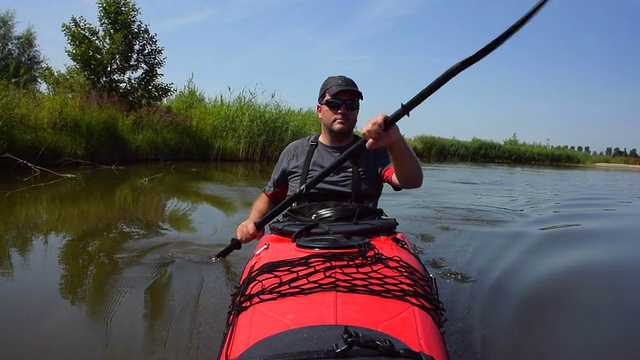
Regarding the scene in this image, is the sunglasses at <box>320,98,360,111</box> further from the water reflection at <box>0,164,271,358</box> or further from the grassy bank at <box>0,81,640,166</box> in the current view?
the grassy bank at <box>0,81,640,166</box>

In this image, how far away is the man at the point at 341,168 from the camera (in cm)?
330

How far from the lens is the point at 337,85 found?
10.8ft

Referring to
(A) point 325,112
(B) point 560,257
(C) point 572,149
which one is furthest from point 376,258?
(C) point 572,149

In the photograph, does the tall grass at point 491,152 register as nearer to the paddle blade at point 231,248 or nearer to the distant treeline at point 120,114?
the distant treeline at point 120,114

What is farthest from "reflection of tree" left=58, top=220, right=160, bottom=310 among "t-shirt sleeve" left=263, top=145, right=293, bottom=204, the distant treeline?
the distant treeline

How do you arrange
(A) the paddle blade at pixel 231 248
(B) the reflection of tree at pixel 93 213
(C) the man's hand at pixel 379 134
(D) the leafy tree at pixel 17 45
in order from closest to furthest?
(C) the man's hand at pixel 379 134 < (A) the paddle blade at pixel 231 248 < (B) the reflection of tree at pixel 93 213 < (D) the leafy tree at pixel 17 45

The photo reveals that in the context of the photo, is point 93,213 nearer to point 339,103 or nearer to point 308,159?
point 308,159

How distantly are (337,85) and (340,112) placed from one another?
7.3 inches

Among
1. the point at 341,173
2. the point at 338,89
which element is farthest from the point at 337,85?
the point at 341,173

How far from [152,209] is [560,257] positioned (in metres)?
5.00

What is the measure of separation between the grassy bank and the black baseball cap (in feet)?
23.8

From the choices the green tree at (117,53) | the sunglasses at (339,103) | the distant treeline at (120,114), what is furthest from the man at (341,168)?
the green tree at (117,53)

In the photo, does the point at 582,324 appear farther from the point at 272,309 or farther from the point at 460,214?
the point at 460,214

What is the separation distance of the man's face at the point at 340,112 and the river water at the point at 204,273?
1475 millimetres
